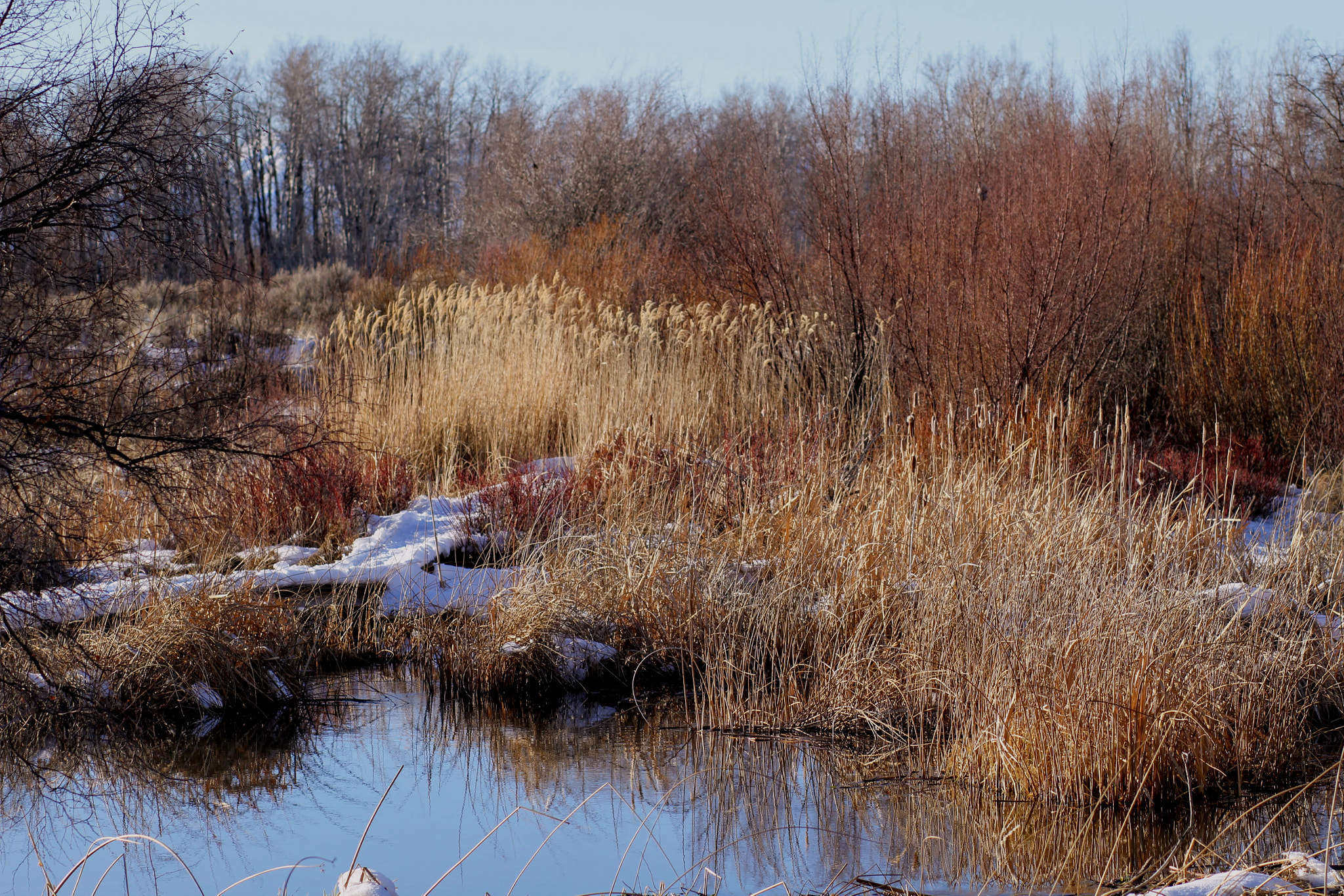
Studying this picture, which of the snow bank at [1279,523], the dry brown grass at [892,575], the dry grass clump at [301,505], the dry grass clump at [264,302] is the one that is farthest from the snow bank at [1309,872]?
the dry grass clump at [264,302]

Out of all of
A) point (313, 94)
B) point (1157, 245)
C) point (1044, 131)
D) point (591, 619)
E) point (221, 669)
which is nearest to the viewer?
point (221, 669)

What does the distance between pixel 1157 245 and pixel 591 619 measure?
24.4ft

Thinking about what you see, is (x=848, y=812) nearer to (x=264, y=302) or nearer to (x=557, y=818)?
(x=557, y=818)

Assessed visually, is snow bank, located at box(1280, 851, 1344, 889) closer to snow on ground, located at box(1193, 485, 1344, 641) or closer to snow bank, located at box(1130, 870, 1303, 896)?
snow bank, located at box(1130, 870, 1303, 896)

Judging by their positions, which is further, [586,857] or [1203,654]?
[1203,654]

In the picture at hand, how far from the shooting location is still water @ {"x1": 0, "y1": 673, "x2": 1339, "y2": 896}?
3.51m

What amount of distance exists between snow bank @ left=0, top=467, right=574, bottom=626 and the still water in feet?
2.75

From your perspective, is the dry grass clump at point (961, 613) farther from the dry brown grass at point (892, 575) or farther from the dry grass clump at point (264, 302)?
the dry grass clump at point (264, 302)

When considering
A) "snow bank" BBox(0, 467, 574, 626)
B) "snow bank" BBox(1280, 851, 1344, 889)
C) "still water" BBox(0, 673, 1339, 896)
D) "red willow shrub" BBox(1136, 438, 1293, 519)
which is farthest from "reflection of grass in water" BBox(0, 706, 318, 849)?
"red willow shrub" BBox(1136, 438, 1293, 519)

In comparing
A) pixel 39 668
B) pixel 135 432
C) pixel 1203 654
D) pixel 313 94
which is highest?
pixel 313 94

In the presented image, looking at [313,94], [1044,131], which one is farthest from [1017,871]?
[313,94]

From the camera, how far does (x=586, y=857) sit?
3691mm

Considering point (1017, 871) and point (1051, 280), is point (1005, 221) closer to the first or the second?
point (1051, 280)

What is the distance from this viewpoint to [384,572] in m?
6.24
